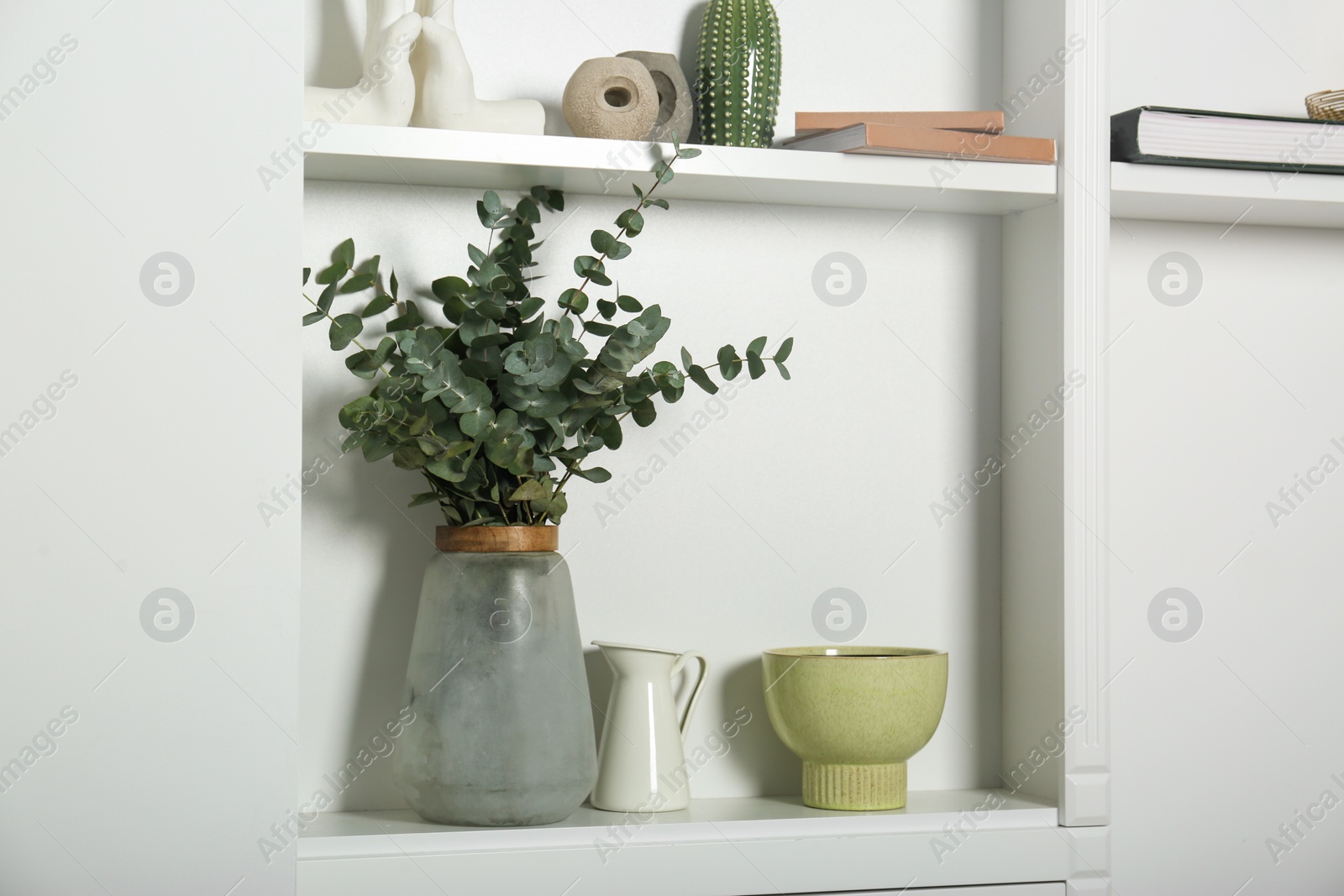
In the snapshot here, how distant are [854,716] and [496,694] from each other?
341 mm

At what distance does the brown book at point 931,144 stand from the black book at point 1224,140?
0.29 ft

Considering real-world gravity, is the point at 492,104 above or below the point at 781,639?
above

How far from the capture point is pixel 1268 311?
53.9 inches

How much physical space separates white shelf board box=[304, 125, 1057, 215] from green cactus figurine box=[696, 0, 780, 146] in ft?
0.18

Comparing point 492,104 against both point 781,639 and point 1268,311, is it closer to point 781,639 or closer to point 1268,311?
point 781,639

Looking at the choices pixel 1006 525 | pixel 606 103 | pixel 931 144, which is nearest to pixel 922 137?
pixel 931 144

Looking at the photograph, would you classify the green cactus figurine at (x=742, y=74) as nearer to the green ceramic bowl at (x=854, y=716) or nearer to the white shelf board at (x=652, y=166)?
the white shelf board at (x=652, y=166)

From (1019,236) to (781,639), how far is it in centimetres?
51

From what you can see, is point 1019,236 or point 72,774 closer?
point 72,774

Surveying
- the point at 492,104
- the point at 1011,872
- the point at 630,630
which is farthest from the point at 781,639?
the point at 492,104

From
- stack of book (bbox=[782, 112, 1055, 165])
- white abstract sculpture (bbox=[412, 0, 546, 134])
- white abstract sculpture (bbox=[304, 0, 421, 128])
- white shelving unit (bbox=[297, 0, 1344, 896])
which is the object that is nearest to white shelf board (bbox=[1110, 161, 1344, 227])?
white shelving unit (bbox=[297, 0, 1344, 896])

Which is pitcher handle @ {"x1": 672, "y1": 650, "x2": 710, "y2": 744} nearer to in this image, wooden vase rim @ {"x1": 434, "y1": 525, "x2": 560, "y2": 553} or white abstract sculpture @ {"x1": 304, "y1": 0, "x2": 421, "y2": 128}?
wooden vase rim @ {"x1": 434, "y1": 525, "x2": 560, "y2": 553}

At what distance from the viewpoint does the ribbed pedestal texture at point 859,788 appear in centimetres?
112

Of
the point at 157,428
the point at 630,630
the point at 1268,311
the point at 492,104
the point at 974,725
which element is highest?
the point at 492,104
